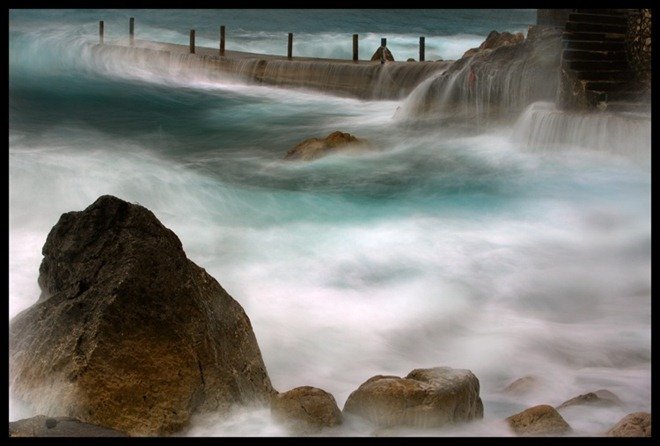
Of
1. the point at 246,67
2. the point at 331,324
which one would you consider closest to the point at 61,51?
the point at 246,67

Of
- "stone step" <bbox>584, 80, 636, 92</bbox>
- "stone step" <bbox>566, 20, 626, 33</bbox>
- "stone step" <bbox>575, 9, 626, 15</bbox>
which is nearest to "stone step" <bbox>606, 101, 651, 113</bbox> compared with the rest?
"stone step" <bbox>584, 80, 636, 92</bbox>

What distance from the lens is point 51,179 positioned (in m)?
4.27

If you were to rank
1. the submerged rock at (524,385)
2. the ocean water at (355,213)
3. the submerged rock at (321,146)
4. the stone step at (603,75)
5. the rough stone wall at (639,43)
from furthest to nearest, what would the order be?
1. the stone step at (603,75)
2. the rough stone wall at (639,43)
3. the submerged rock at (321,146)
4. the ocean water at (355,213)
5. the submerged rock at (524,385)

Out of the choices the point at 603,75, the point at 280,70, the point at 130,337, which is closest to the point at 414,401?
the point at 130,337

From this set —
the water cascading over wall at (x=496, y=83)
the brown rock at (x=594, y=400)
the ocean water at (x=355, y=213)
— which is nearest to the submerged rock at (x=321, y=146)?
the ocean water at (x=355, y=213)

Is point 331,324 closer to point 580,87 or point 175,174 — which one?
point 175,174

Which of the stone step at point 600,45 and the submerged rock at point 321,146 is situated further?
the stone step at point 600,45

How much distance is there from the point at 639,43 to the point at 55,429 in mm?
5194

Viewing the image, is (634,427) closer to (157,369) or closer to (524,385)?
(524,385)

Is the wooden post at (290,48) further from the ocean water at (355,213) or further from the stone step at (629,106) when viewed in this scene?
the stone step at (629,106)

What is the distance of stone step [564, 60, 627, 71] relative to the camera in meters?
6.45

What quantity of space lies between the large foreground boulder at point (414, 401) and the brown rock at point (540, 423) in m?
0.20

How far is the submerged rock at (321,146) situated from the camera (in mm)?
4750

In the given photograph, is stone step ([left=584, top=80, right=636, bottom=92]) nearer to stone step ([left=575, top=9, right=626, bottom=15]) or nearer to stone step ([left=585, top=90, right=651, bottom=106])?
stone step ([left=585, top=90, right=651, bottom=106])
